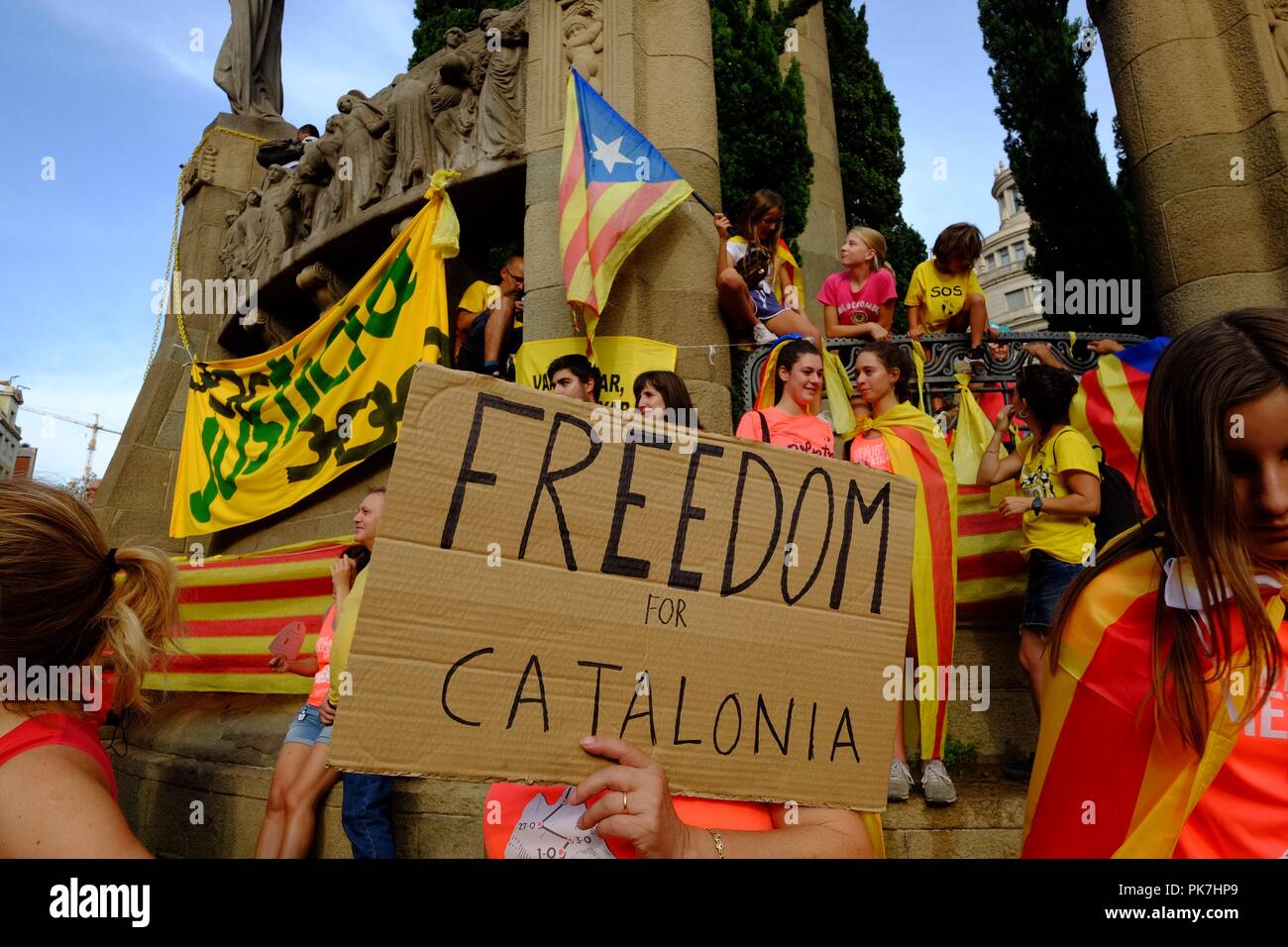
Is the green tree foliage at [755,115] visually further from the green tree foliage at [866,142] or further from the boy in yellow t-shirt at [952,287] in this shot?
the green tree foliage at [866,142]

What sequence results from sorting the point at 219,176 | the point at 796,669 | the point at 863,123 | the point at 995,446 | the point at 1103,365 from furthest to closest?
the point at 863,123 → the point at 219,176 → the point at 1103,365 → the point at 995,446 → the point at 796,669

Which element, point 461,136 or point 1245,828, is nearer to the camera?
point 1245,828

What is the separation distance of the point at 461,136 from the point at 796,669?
672 centimetres

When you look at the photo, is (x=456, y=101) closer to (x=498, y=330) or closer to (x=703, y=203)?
(x=498, y=330)

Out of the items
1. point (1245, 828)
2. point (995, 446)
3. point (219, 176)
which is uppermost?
point (219, 176)

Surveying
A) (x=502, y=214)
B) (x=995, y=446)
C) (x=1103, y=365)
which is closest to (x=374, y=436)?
(x=502, y=214)

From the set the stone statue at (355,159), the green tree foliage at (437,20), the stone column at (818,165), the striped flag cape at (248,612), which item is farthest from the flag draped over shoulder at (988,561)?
the green tree foliage at (437,20)

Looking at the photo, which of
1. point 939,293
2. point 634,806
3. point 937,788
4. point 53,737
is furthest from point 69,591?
point 939,293

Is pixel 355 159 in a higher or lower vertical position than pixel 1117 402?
higher

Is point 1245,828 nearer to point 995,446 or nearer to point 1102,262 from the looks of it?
point 995,446

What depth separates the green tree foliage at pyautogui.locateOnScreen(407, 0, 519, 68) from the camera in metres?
11.3

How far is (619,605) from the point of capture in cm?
143

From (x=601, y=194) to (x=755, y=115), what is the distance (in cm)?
256

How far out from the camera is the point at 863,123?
43.7 ft
